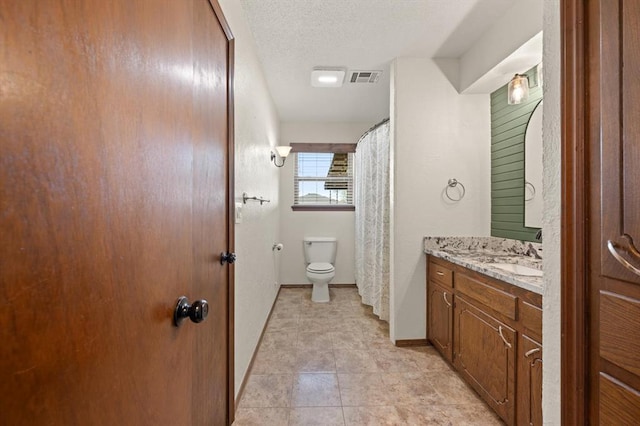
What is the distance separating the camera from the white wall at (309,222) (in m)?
4.26

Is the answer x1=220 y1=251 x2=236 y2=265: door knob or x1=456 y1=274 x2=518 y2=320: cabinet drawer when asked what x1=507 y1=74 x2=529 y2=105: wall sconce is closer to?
x1=456 y1=274 x2=518 y2=320: cabinet drawer

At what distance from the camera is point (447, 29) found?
2123 millimetres

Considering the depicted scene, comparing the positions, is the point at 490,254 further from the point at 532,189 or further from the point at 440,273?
the point at 532,189

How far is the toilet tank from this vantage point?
4.08 meters

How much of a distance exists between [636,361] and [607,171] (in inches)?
17.2

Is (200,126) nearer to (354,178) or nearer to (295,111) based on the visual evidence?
(295,111)

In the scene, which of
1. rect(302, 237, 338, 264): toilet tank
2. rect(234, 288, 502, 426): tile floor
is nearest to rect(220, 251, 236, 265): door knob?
rect(234, 288, 502, 426): tile floor

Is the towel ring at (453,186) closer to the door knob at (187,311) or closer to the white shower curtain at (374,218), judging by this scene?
the white shower curtain at (374,218)

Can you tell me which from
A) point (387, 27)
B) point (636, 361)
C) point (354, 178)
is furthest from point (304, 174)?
point (636, 361)

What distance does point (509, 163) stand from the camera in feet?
7.51

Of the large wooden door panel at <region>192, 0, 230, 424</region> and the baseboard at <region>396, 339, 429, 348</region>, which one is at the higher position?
the large wooden door panel at <region>192, 0, 230, 424</region>

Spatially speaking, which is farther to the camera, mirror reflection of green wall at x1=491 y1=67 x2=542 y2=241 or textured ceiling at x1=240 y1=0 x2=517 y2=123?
mirror reflection of green wall at x1=491 y1=67 x2=542 y2=241

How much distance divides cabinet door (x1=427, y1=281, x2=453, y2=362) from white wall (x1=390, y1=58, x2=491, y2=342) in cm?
8

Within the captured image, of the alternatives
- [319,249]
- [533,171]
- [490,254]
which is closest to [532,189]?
[533,171]
